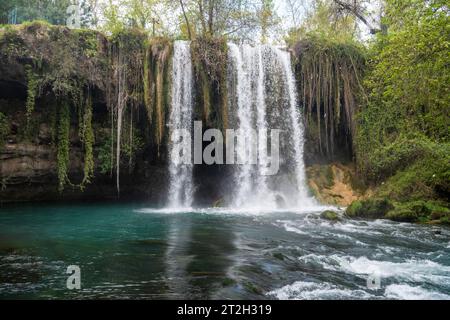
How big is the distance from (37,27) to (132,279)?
12.1 m

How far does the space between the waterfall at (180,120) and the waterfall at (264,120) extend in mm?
1766

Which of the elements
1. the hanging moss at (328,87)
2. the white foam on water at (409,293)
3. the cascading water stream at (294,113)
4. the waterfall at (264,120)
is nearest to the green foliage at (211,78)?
the waterfall at (264,120)

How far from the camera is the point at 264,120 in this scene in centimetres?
1630

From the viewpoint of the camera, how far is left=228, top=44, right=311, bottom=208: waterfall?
15797mm

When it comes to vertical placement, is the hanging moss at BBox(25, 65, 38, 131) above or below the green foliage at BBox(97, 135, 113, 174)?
above

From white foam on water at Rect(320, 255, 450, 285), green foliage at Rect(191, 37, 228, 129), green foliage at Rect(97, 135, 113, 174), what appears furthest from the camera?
green foliage at Rect(97, 135, 113, 174)

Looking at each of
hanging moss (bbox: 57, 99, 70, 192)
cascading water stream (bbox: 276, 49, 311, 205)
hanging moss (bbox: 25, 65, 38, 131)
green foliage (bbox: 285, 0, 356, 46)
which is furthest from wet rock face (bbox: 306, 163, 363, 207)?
hanging moss (bbox: 25, 65, 38, 131)

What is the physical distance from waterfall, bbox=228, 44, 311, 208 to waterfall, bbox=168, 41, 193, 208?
1.77m

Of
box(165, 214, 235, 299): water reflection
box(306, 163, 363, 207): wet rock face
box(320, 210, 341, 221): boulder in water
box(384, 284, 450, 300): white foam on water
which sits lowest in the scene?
box(384, 284, 450, 300): white foam on water

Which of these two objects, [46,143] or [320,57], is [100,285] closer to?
[46,143]

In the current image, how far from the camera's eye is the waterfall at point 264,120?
51.8 feet

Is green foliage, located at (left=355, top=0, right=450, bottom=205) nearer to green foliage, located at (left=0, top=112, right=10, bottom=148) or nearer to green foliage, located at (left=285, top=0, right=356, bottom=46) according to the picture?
green foliage, located at (left=285, top=0, right=356, bottom=46)

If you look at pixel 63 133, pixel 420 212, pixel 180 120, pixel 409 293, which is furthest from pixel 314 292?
pixel 63 133
